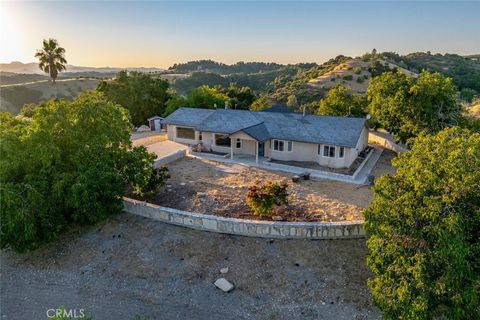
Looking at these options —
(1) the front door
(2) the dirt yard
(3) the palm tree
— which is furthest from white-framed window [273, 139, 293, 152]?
(3) the palm tree

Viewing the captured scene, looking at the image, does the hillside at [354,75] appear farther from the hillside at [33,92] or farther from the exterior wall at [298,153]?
the hillside at [33,92]

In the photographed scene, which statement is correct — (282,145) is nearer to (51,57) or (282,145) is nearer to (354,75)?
(51,57)

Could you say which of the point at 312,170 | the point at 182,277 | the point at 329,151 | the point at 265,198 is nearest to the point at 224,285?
the point at 182,277

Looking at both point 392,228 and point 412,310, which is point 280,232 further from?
point 412,310

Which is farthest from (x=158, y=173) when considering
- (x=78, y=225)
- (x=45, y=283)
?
(x=45, y=283)

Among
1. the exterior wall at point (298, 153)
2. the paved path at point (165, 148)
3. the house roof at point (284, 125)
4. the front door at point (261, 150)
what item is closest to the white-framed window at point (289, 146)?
the exterior wall at point (298, 153)

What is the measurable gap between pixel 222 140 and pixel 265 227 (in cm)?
1552

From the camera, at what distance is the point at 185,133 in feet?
114

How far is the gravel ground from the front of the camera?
13984 mm

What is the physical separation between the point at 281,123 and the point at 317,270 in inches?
660

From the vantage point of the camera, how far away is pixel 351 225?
55.6 feet

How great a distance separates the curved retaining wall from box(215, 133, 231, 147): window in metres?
13.4

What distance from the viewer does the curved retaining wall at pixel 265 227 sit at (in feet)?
55.8

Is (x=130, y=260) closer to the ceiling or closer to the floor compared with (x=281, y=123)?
closer to the floor
